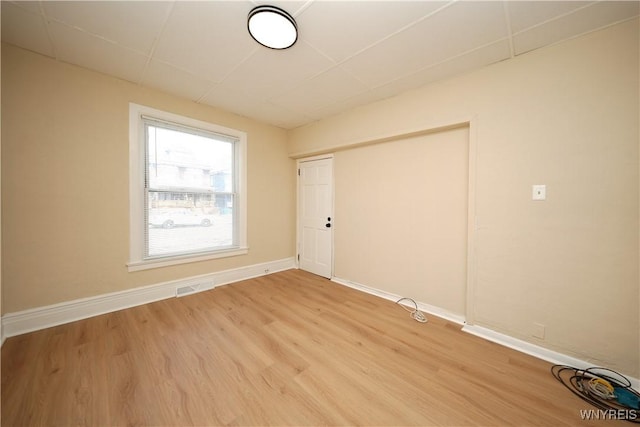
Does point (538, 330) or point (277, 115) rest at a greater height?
point (277, 115)

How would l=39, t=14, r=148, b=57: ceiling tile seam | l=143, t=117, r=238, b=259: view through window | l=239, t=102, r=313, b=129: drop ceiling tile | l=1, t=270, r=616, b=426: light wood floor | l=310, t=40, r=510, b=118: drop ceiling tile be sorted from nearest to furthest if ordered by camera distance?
l=1, t=270, r=616, b=426: light wood floor → l=39, t=14, r=148, b=57: ceiling tile seam → l=310, t=40, r=510, b=118: drop ceiling tile → l=143, t=117, r=238, b=259: view through window → l=239, t=102, r=313, b=129: drop ceiling tile

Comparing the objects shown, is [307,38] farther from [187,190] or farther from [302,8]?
[187,190]

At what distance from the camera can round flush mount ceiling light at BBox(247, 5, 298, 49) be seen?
159cm

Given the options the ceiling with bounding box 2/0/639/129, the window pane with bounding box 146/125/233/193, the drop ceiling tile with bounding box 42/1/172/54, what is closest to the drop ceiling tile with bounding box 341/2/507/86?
the ceiling with bounding box 2/0/639/129

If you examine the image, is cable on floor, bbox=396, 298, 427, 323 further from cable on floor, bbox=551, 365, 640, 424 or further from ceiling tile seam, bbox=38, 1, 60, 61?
ceiling tile seam, bbox=38, 1, 60, 61

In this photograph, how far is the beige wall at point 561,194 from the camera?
1633 millimetres

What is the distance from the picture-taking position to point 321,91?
109 inches

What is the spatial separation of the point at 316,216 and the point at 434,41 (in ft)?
9.42

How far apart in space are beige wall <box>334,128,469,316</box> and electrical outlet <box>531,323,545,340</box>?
579 millimetres

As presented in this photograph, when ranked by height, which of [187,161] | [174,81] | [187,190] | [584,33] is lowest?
[187,190]

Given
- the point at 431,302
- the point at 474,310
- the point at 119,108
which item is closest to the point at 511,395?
the point at 474,310

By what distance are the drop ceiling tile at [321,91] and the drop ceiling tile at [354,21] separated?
42cm

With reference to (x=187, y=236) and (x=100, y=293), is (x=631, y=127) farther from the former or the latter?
(x=100, y=293)
